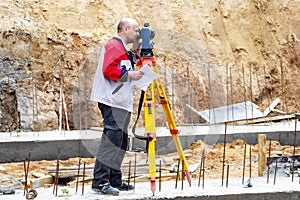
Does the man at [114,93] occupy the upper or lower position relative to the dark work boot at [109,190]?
upper

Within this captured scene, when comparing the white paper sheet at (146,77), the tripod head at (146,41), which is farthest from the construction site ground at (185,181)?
the tripod head at (146,41)

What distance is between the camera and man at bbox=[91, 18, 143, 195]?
4094 millimetres

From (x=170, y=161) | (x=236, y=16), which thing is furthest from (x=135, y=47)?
(x=236, y=16)

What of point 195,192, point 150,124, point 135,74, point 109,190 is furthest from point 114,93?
point 195,192

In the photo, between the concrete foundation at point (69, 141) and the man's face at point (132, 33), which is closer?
the man's face at point (132, 33)

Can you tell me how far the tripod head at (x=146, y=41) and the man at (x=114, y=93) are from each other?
0.30ft

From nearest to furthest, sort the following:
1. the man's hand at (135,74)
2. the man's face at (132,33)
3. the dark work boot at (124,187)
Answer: the man's hand at (135,74) → the man's face at (132,33) → the dark work boot at (124,187)

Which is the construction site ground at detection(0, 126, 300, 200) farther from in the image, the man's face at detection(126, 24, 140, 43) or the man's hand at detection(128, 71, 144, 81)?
the man's face at detection(126, 24, 140, 43)

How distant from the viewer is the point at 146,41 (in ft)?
13.5

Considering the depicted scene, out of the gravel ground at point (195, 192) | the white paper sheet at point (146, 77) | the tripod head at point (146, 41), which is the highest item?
the tripod head at point (146, 41)

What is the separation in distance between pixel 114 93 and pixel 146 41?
1.43 feet

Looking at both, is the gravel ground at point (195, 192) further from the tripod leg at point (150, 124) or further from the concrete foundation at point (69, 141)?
the concrete foundation at point (69, 141)

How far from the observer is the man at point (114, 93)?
13.4 feet

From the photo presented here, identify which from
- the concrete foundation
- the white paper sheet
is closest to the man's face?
the white paper sheet
